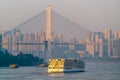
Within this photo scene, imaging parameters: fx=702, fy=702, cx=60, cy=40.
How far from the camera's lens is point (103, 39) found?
76.2 m

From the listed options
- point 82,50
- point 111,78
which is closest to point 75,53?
point 82,50

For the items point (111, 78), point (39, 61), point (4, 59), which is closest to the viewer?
point (111, 78)

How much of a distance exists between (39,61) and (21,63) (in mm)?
2855

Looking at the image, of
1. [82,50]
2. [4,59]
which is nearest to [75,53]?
[82,50]

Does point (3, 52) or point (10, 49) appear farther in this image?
point (10, 49)

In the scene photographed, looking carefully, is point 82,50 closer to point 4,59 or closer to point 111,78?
point 4,59

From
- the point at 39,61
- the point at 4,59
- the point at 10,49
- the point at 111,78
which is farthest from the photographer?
the point at 10,49

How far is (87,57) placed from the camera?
8150 centimetres

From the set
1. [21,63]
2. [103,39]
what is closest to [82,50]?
[103,39]

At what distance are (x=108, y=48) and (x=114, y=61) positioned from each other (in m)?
1.86

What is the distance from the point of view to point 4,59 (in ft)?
233

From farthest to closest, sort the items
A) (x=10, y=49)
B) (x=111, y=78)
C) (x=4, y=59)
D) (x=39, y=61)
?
(x=10, y=49) < (x=39, y=61) < (x=4, y=59) < (x=111, y=78)

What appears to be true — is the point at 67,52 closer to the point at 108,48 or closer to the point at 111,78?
the point at 108,48

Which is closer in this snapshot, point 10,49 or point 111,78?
point 111,78
